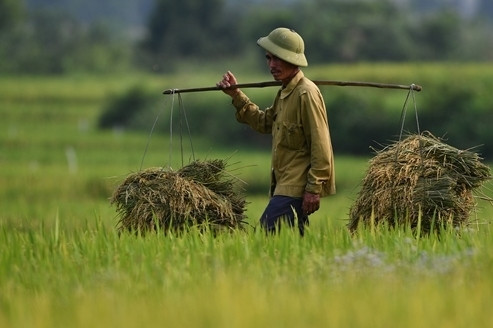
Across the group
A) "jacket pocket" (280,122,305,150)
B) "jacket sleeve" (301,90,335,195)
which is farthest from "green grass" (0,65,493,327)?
"jacket pocket" (280,122,305,150)

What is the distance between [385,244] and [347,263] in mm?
842

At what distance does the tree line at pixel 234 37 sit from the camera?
61.0m

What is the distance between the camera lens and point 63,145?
32219mm

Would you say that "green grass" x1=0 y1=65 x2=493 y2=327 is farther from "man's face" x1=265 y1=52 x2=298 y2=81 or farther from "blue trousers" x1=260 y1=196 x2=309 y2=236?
"man's face" x1=265 y1=52 x2=298 y2=81

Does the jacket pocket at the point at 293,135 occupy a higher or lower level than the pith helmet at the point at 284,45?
lower

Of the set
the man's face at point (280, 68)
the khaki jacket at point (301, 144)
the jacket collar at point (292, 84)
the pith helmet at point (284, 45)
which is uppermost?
the pith helmet at point (284, 45)

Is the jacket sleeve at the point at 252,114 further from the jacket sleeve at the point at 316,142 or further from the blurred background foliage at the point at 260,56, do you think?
the blurred background foliage at the point at 260,56

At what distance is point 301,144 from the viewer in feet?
28.3

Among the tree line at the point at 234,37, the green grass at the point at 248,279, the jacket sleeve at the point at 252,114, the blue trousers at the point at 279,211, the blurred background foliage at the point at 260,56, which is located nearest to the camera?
the green grass at the point at 248,279

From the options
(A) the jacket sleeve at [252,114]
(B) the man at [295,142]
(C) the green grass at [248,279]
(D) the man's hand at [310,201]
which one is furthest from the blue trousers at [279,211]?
(A) the jacket sleeve at [252,114]

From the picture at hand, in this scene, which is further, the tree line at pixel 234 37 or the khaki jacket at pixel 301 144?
the tree line at pixel 234 37

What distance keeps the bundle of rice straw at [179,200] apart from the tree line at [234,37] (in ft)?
160

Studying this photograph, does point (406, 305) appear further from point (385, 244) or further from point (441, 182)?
point (441, 182)

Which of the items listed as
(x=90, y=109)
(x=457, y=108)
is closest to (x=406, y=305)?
(x=457, y=108)
